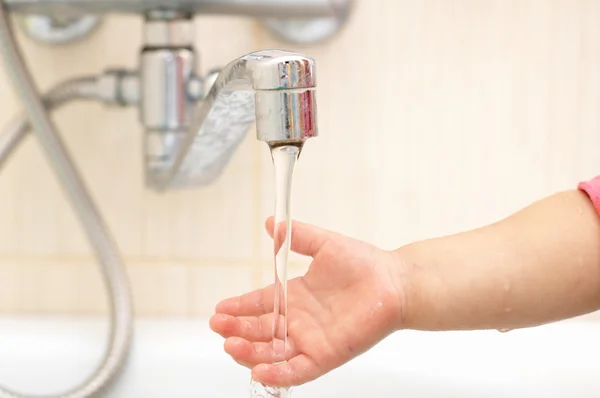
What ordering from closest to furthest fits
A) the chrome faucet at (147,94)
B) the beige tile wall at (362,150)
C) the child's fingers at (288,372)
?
the child's fingers at (288,372) < the chrome faucet at (147,94) < the beige tile wall at (362,150)

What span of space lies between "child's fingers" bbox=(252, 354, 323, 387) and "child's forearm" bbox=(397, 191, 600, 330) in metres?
0.08

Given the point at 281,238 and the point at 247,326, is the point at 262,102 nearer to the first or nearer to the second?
the point at 281,238

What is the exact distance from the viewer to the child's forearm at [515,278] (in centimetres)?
57

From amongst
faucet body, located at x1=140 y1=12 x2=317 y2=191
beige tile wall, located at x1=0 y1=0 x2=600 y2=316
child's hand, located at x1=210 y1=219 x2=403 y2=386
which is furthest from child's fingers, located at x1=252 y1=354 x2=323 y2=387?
beige tile wall, located at x1=0 y1=0 x2=600 y2=316

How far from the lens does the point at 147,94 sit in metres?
0.66

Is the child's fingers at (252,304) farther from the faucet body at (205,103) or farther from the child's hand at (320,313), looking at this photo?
the faucet body at (205,103)

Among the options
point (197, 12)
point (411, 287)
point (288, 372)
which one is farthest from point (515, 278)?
point (197, 12)

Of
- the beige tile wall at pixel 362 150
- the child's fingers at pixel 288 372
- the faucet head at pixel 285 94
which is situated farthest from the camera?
the beige tile wall at pixel 362 150

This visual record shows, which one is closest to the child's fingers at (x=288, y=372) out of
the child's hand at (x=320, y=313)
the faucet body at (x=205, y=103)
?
the child's hand at (x=320, y=313)

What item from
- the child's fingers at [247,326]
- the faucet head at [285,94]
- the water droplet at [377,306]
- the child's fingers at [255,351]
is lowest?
the child's fingers at [255,351]

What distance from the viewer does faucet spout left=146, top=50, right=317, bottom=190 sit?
1.28ft

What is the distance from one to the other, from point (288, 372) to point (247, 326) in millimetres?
61

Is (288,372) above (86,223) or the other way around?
the other way around

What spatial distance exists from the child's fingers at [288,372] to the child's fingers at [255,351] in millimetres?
15
